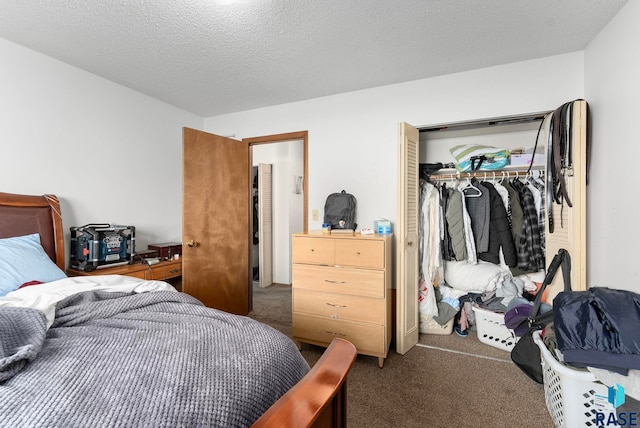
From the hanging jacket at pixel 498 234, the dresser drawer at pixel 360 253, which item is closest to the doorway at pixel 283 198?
the dresser drawer at pixel 360 253

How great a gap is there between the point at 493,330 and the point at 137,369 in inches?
108

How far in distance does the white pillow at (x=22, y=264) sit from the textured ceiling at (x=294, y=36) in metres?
1.40

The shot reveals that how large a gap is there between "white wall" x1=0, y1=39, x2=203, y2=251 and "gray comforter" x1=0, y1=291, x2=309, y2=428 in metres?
1.67

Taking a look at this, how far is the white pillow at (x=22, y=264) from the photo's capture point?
161cm

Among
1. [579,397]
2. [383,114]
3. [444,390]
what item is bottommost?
[444,390]

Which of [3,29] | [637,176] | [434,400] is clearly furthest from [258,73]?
[434,400]

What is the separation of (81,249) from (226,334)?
1.99 meters

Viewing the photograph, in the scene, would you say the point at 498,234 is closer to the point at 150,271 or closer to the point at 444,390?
the point at 444,390

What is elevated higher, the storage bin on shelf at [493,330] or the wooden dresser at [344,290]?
the wooden dresser at [344,290]

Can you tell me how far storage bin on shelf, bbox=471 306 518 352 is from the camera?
2.46m

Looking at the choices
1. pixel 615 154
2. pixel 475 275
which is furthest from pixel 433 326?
pixel 615 154

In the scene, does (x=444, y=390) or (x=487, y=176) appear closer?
(x=444, y=390)

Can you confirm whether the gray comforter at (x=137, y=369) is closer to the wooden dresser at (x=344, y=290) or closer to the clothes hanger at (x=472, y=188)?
the wooden dresser at (x=344, y=290)

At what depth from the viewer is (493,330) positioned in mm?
2527
